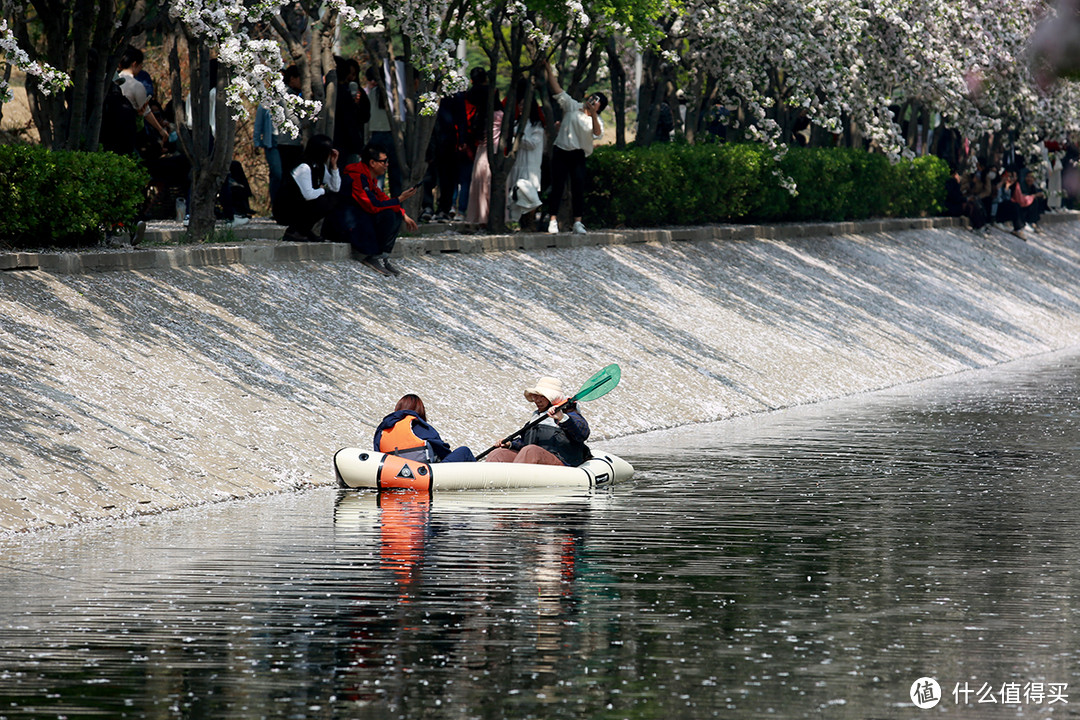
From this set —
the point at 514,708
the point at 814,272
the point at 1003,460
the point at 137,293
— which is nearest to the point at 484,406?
the point at 137,293

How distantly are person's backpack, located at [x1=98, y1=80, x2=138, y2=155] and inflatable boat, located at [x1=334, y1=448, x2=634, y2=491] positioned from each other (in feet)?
24.7

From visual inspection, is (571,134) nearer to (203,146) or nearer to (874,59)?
(203,146)

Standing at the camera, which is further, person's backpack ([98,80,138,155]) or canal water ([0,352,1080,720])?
person's backpack ([98,80,138,155])

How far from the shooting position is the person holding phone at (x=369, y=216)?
61.3ft

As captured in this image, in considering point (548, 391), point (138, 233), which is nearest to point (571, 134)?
point (138, 233)

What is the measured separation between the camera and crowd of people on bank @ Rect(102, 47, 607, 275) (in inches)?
743

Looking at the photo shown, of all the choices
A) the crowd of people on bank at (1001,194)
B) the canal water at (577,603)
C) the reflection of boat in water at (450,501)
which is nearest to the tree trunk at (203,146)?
A: the reflection of boat in water at (450,501)

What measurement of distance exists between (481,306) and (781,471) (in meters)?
6.12

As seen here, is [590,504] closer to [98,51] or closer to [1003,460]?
[1003,460]

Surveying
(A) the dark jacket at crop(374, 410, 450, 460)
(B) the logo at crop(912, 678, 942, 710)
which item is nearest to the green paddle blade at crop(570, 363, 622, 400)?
(A) the dark jacket at crop(374, 410, 450, 460)

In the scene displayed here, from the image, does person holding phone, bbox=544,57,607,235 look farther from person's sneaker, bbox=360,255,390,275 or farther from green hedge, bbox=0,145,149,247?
green hedge, bbox=0,145,149,247

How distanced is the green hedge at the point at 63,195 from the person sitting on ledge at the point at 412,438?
4.21m

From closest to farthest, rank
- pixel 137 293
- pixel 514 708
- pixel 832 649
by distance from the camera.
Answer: pixel 514 708 < pixel 832 649 < pixel 137 293

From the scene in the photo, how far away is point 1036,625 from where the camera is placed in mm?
7895
